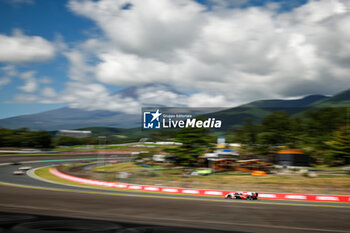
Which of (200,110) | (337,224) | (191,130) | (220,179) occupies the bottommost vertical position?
(220,179)

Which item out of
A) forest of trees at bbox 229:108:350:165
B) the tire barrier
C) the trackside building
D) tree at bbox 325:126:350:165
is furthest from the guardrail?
tree at bbox 325:126:350:165

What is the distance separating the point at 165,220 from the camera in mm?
9484

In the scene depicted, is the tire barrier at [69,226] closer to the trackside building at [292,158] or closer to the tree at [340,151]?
the trackside building at [292,158]

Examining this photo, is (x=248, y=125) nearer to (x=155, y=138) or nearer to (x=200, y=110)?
(x=200, y=110)

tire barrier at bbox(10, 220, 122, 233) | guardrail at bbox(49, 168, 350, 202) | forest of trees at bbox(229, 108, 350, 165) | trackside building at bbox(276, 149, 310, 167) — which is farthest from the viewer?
forest of trees at bbox(229, 108, 350, 165)

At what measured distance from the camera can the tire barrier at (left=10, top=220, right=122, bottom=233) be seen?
7.39 meters

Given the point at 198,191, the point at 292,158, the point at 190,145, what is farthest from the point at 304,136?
the point at 198,191

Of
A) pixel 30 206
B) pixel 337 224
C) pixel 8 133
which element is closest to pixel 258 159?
pixel 337 224

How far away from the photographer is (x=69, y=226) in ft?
26.7

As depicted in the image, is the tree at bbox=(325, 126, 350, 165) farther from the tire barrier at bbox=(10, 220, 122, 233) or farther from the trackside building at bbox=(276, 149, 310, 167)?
the tire barrier at bbox=(10, 220, 122, 233)

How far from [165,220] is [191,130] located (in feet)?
94.9

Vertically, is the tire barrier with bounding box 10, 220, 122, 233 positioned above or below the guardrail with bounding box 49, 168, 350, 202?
above

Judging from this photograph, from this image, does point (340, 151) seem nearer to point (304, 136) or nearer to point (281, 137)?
point (281, 137)

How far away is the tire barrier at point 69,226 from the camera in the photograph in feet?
24.2
